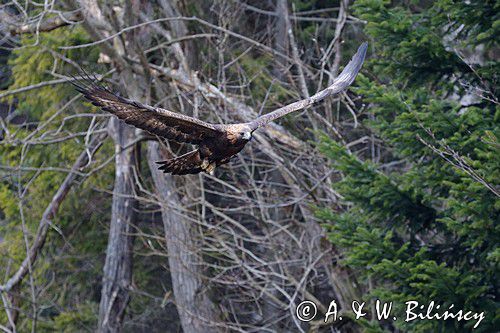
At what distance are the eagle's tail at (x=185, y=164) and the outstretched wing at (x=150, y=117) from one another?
119mm

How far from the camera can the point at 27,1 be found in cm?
966

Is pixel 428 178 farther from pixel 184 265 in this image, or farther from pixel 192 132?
pixel 184 265

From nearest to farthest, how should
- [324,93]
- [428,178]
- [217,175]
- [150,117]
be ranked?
[150,117] < [324,93] < [428,178] < [217,175]

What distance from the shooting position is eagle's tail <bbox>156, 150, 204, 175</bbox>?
254 inches

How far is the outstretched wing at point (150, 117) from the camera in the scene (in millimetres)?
5879

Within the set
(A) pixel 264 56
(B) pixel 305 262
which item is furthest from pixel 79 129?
(B) pixel 305 262

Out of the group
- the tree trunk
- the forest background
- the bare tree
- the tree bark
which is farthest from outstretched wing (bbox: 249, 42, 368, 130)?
the tree trunk

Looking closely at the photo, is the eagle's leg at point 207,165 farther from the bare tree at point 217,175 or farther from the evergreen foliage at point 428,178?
the bare tree at point 217,175

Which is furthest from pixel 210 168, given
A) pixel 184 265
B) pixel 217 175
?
pixel 217 175

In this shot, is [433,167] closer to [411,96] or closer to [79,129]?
[411,96]

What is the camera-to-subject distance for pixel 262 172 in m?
10.2

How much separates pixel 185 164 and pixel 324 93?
1347mm

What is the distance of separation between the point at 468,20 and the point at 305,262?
3.54 meters

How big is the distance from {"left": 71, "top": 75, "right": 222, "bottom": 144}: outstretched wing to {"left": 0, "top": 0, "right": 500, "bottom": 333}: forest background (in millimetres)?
1755
